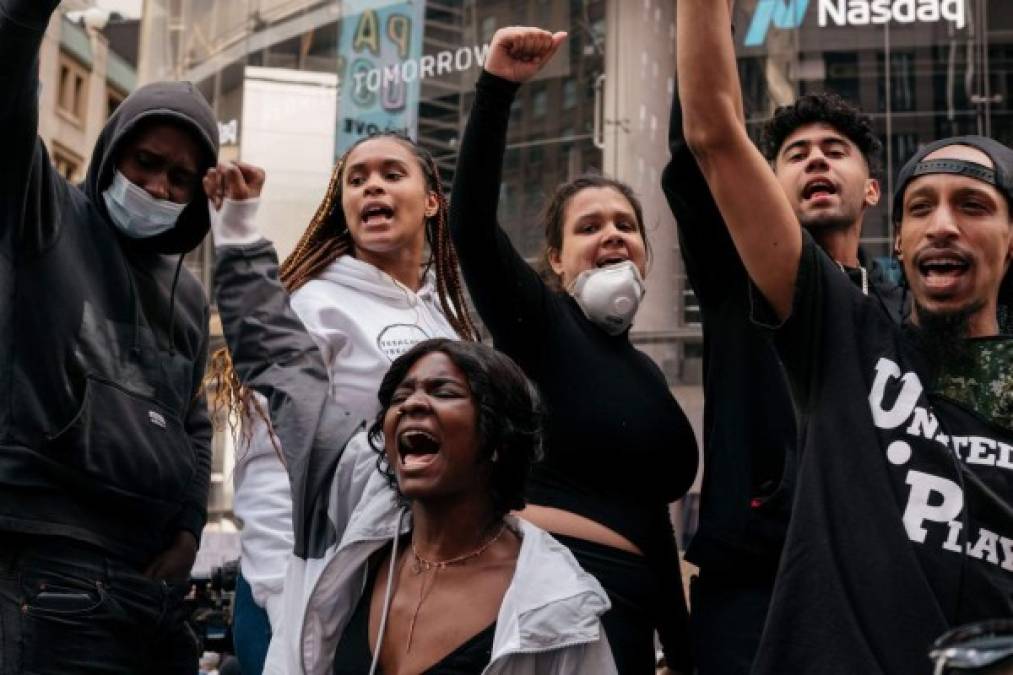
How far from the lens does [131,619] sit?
3418 mm

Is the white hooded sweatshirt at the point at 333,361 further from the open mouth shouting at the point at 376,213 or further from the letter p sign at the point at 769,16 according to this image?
the letter p sign at the point at 769,16

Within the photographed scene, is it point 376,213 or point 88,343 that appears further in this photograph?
point 376,213

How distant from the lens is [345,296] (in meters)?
3.84

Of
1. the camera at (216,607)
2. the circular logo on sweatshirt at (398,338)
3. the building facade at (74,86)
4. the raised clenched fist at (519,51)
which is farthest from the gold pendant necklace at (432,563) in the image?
the building facade at (74,86)

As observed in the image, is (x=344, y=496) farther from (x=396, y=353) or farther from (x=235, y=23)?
(x=235, y=23)

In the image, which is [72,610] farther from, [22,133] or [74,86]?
[74,86]

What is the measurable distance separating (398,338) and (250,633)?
32.9 inches

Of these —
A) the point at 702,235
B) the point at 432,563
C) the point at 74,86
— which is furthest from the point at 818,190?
the point at 74,86

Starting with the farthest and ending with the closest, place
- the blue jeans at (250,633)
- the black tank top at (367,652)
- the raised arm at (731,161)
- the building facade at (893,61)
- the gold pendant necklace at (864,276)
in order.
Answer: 1. the building facade at (893,61)
2. the blue jeans at (250,633)
3. the gold pendant necklace at (864,276)
4. the black tank top at (367,652)
5. the raised arm at (731,161)

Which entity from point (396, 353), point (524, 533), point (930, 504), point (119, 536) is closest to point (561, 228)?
point (396, 353)

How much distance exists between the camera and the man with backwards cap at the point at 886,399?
2.52 meters

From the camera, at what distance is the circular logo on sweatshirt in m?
3.69

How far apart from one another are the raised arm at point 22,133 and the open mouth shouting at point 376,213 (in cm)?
86

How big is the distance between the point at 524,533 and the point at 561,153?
14.0 meters
